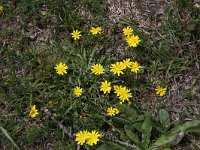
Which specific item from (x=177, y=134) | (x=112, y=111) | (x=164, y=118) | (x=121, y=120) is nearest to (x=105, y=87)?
(x=112, y=111)

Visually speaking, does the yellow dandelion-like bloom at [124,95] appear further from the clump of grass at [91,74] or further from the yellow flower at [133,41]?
the yellow flower at [133,41]

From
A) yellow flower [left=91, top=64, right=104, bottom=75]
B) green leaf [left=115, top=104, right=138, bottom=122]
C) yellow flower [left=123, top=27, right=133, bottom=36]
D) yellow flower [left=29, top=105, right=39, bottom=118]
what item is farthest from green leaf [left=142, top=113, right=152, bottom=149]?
yellow flower [left=29, top=105, right=39, bottom=118]

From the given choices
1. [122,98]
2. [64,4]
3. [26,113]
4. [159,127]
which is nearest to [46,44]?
[64,4]

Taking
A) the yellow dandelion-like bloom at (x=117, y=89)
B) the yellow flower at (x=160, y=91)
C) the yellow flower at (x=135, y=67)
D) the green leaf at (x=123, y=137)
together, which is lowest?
the green leaf at (x=123, y=137)

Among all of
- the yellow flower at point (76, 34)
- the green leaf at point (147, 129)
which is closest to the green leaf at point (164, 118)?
the green leaf at point (147, 129)

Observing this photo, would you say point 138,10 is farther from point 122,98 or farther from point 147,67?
point 122,98
